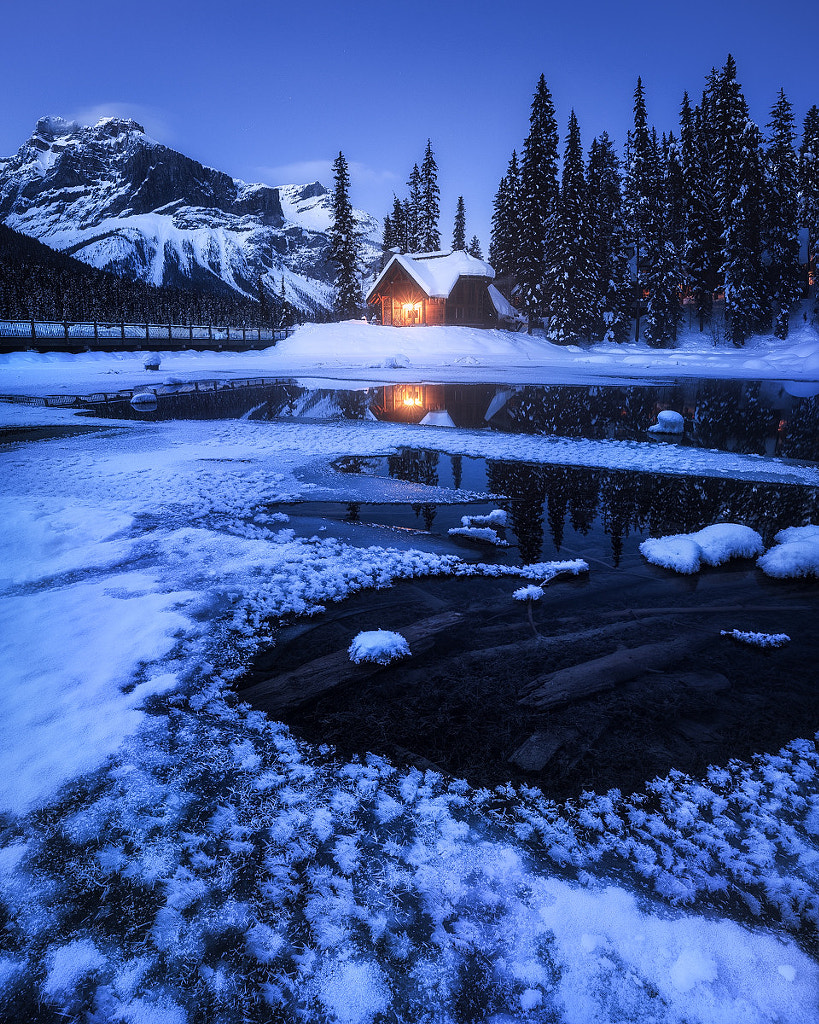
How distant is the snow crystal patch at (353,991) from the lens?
5.38 ft

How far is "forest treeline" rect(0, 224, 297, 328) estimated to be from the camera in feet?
170

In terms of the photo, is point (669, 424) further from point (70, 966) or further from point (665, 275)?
point (665, 275)

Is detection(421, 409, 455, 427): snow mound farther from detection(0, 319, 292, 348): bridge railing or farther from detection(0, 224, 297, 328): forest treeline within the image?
detection(0, 224, 297, 328): forest treeline

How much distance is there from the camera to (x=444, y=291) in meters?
43.0

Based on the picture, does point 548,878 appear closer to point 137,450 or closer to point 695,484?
point 695,484

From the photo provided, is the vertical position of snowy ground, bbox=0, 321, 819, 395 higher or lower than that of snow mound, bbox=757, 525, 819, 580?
higher

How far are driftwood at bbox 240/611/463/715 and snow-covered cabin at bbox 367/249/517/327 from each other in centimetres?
4290

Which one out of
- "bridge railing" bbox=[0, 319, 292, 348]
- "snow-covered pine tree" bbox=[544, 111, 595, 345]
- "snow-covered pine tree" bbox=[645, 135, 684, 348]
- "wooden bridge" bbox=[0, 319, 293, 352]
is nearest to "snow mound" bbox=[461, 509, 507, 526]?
"wooden bridge" bbox=[0, 319, 293, 352]

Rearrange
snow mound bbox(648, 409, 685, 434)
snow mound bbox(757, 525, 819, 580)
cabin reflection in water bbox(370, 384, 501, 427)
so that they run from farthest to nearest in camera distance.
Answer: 1. cabin reflection in water bbox(370, 384, 501, 427)
2. snow mound bbox(648, 409, 685, 434)
3. snow mound bbox(757, 525, 819, 580)

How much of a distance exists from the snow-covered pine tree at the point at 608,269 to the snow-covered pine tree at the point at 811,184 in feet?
54.4

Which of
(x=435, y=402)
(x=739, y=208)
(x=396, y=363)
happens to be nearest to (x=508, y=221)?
(x=739, y=208)

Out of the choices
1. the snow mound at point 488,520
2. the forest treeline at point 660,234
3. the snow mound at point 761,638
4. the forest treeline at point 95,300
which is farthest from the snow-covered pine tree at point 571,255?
the snow mound at point 761,638

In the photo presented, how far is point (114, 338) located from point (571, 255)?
1175 inches

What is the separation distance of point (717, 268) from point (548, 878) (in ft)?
169
